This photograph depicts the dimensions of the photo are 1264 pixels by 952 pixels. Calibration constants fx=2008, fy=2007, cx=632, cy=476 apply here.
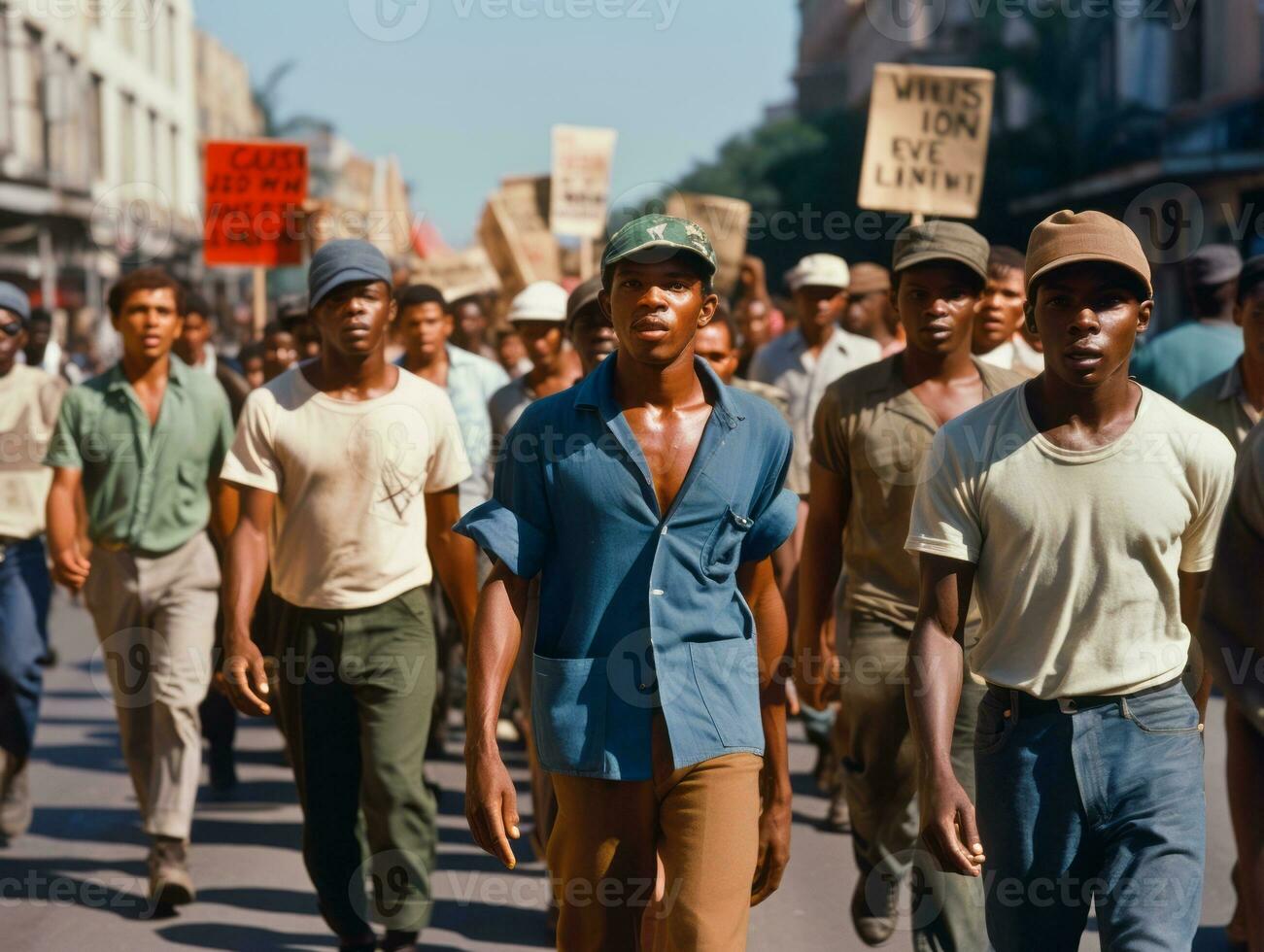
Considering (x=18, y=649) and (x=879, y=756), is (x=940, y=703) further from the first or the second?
(x=18, y=649)

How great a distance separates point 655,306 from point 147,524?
3723 mm

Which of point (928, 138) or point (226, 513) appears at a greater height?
point (928, 138)

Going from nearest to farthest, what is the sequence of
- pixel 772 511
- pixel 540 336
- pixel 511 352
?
pixel 772 511
pixel 540 336
pixel 511 352

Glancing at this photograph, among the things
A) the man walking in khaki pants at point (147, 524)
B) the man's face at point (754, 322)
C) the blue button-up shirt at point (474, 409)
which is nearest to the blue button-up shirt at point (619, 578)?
the man walking in khaki pants at point (147, 524)

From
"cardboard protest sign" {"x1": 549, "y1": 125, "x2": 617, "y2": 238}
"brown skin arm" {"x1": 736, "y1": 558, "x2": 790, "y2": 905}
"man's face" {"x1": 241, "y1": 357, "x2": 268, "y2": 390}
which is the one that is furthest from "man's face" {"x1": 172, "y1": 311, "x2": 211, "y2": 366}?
"brown skin arm" {"x1": 736, "y1": 558, "x2": 790, "y2": 905}

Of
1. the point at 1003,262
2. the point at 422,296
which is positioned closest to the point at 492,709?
Result: the point at 1003,262

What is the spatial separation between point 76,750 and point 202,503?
10.6 ft

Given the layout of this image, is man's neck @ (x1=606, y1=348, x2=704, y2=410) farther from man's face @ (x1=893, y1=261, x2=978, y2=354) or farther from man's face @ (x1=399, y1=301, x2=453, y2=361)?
man's face @ (x1=399, y1=301, x2=453, y2=361)

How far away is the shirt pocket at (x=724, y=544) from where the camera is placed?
4406mm

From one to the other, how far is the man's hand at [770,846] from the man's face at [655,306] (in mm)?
1091

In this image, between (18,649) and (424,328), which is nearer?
(18,649)

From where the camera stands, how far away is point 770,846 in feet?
15.4

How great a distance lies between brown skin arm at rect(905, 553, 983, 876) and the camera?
406 centimetres

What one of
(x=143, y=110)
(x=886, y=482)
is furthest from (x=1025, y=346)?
(x=143, y=110)
